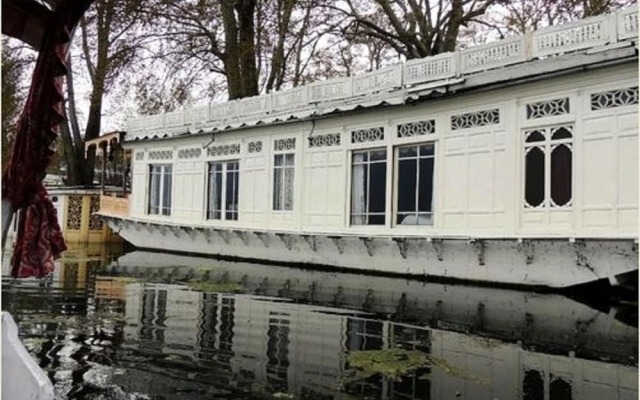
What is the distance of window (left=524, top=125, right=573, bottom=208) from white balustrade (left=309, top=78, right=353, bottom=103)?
4613 mm

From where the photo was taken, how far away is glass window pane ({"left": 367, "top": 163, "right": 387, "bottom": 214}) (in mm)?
→ 14250

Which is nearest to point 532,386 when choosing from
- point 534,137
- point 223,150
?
point 534,137

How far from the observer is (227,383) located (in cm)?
525

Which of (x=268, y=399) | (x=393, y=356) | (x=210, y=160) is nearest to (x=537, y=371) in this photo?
(x=393, y=356)

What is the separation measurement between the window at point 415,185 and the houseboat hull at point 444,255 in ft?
2.17

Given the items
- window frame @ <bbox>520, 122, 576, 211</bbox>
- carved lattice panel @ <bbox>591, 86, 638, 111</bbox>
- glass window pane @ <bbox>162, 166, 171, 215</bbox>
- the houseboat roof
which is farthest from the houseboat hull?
the houseboat roof

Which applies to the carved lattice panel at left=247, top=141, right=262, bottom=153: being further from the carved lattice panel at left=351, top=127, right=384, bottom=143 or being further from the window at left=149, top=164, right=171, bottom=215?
the window at left=149, top=164, right=171, bottom=215

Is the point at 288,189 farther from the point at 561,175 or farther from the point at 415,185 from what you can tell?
the point at 561,175

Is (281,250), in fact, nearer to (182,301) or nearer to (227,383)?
(182,301)

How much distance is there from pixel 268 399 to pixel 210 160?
14.2m

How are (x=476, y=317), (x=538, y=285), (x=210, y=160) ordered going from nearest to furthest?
1. (x=476, y=317)
2. (x=538, y=285)
3. (x=210, y=160)

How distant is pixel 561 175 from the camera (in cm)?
1137

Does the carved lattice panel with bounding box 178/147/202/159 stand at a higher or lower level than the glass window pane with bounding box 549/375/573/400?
higher

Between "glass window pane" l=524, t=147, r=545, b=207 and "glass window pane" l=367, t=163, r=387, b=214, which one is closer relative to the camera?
"glass window pane" l=524, t=147, r=545, b=207
